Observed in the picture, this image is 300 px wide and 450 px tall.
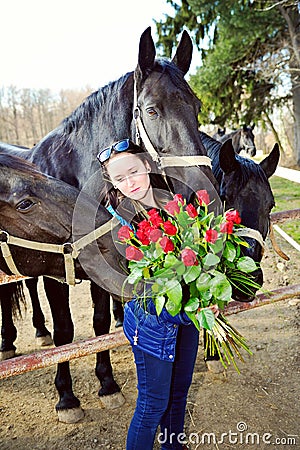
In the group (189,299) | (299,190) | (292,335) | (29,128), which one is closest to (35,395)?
(189,299)

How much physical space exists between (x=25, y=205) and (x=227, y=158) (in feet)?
4.04

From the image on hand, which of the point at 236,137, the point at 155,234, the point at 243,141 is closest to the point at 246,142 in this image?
the point at 243,141

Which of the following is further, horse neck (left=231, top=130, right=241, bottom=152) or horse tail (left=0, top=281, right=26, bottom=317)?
horse neck (left=231, top=130, right=241, bottom=152)

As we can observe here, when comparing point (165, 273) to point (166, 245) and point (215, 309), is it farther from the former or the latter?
point (215, 309)

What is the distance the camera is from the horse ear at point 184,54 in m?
2.44

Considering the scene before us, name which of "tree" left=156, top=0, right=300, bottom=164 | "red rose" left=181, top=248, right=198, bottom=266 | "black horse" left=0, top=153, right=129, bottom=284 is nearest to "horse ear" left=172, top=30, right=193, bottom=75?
"black horse" left=0, top=153, right=129, bottom=284

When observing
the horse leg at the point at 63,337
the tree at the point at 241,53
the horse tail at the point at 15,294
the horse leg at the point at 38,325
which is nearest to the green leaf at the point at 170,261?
the horse leg at the point at 63,337

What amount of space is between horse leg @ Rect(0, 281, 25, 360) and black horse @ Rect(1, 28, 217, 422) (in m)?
0.87

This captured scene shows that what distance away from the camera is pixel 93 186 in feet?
7.72

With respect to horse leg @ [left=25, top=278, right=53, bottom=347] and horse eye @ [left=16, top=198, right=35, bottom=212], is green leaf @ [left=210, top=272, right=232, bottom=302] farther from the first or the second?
horse leg @ [left=25, top=278, right=53, bottom=347]

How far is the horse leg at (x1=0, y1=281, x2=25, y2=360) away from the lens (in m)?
3.31

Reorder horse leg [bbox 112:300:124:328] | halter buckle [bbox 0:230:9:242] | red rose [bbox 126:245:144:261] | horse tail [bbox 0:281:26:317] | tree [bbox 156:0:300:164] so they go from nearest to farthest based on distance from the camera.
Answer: red rose [bbox 126:245:144:261] < halter buckle [bbox 0:230:9:242] < horse tail [bbox 0:281:26:317] < horse leg [bbox 112:300:124:328] < tree [bbox 156:0:300:164]

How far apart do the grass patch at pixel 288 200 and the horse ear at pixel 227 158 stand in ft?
12.9

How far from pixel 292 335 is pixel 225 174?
1.86 meters
